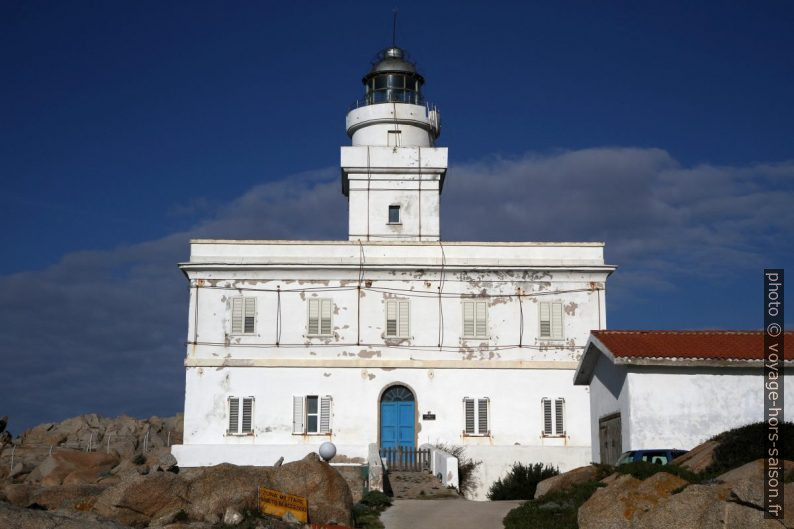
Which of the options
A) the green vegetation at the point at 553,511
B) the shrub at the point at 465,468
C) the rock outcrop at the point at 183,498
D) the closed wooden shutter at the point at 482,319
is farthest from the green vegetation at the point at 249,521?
the closed wooden shutter at the point at 482,319

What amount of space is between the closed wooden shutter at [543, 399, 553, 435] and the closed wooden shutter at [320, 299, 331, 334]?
758cm

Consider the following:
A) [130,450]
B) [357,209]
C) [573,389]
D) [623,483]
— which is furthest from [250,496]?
[130,450]

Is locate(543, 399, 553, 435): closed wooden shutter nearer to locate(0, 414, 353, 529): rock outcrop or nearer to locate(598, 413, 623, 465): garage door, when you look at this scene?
locate(598, 413, 623, 465): garage door

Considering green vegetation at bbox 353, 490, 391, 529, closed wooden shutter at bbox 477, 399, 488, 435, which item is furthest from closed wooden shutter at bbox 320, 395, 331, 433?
green vegetation at bbox 353, 490, 391, 529

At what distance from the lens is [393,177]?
38.0m

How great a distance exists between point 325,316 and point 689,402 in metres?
15.3

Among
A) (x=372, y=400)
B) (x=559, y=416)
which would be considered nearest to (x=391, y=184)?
(x=372, y=400)

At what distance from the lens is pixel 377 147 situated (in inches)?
1499

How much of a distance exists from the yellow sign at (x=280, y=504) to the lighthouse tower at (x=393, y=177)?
2048cm

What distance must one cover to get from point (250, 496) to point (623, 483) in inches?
248

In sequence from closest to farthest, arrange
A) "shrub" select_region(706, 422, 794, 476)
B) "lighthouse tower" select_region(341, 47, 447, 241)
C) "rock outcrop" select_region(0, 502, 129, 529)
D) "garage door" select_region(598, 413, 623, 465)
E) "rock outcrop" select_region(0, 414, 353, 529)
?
"rock outcrop" select_region(0, 502, 129, 529)
"shrub" select_region(706, 422, 794, 476)
"rock outcrop" select_region(0, 414, 353, 529)
"garage door" select_region(598, 413, 623, 465)
"lighthouse tower" select_region(341, 47, 447, 241)

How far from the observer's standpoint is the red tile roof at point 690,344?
69.7 ft

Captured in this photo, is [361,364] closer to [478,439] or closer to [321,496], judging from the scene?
[478,439]

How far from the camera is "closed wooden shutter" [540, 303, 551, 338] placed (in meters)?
33.8
